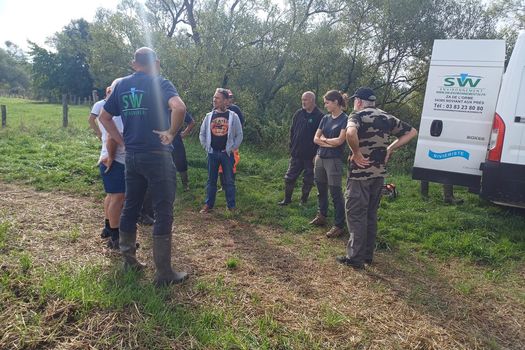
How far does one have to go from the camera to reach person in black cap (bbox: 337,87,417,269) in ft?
13.4

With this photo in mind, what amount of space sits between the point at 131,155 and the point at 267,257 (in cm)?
192

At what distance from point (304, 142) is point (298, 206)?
1090 millimetres

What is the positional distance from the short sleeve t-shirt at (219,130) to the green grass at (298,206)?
1.07 metres

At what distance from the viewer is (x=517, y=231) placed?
5324 millimetres

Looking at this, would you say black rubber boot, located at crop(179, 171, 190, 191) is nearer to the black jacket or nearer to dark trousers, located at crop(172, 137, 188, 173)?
dark trousers, located at crop(172, 137, 188, 173)

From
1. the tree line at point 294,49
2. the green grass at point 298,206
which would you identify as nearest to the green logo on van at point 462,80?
the green grass at point 298,206

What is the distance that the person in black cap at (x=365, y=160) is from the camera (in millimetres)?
4082

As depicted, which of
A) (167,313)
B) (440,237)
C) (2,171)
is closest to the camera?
(167,313)

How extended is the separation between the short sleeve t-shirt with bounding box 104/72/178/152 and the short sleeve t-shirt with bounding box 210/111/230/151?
7.97 ft

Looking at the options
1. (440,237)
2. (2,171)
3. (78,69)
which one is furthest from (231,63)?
(78,69)

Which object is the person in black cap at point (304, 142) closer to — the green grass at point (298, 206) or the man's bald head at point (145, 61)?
the green grass at point (298, 206)

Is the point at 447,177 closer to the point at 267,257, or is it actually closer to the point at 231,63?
the point at 267,257

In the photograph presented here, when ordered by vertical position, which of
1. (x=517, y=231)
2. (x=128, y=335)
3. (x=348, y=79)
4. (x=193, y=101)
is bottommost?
(x=128, y=335)

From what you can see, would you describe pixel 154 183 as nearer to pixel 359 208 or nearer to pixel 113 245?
pixel 113 245
